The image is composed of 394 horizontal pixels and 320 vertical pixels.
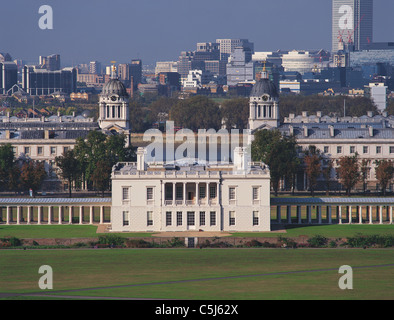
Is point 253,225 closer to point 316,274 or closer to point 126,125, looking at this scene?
point 316,274

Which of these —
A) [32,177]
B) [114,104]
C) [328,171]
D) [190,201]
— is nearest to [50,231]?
[190,201]

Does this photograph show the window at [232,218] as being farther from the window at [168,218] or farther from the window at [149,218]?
the window at [149,218]

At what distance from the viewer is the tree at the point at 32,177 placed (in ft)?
376

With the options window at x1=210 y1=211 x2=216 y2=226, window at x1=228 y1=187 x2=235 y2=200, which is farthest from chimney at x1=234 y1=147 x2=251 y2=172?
window at x1=210 y1=211 x2=216 y2=226

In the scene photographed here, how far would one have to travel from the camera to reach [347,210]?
10131 centimetres

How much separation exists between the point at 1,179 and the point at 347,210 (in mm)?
34835

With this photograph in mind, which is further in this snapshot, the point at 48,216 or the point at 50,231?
the point at 48,216

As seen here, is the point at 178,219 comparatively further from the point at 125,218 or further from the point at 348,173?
the point at 348,173

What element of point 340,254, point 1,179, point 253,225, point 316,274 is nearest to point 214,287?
point 316,274

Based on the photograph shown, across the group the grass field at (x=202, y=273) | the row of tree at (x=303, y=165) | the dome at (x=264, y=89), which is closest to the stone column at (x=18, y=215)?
the grass field at (x=202, y=273)

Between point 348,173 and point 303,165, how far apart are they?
9401 millimetres

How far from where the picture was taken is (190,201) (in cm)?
9381

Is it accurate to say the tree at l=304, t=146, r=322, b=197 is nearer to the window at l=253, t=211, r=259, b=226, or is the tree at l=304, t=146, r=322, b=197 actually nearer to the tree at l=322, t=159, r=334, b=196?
the tree at l=322, t=159, r=334, b=196
